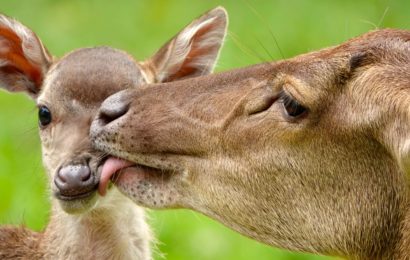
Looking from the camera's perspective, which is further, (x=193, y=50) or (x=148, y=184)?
(x=193, y=50)

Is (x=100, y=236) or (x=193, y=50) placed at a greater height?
(x=193, y=50)

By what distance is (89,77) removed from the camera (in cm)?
757

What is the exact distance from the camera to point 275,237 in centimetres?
626

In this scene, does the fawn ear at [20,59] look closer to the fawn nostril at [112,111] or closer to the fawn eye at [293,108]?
the fawn nostril at [112,111]

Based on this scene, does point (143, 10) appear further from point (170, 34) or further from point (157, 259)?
point (157, 259)

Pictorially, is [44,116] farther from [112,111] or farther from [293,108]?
[293,108]

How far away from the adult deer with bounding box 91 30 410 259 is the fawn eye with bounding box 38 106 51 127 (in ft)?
4.01

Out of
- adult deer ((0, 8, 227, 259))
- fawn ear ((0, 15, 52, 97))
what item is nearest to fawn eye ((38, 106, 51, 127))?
adult deer ((0, 8, 227, 259))

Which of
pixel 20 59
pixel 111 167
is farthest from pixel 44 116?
pixel 111 167

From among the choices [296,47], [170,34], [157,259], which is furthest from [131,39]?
[157,259]

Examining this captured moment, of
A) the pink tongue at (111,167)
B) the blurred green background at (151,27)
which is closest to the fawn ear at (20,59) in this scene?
the pink tongue at (111,167)

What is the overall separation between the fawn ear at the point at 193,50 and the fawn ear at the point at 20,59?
0.74 meters

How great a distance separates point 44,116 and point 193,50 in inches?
46.4

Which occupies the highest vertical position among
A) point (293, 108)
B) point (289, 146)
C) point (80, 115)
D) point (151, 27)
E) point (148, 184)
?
point (293, 108)
